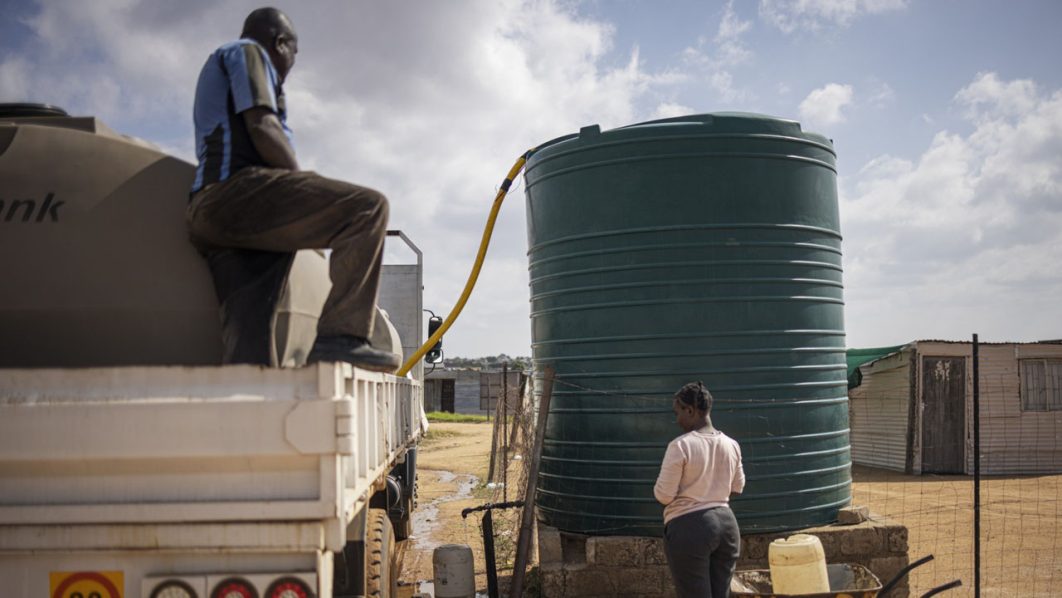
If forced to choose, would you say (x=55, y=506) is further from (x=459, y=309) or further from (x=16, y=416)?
(x=459, y=309)

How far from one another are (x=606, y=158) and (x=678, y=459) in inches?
111

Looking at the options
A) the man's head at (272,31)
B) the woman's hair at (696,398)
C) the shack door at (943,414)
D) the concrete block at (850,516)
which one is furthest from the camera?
the shack door at (943,414)

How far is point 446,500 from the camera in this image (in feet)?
47.3

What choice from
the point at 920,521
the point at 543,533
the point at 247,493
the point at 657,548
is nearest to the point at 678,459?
the point at 657,548

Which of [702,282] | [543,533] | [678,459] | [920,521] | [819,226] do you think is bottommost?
[920,521]

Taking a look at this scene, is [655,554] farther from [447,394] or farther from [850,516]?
[447,394]

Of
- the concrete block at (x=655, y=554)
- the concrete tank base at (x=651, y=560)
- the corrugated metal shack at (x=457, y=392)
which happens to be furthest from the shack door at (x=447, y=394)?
the concrete block at (x=655, y=554)

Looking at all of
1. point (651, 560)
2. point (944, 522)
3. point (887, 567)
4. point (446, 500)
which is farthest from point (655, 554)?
point (446, 500)

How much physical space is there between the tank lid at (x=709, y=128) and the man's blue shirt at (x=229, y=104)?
3900 millimetres

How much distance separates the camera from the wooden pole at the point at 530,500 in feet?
21.3

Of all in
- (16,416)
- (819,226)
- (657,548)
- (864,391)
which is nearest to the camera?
(16,416)

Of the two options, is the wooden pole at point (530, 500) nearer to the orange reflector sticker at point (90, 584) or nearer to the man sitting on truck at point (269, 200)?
the man sitting on truck at point (269, 200)

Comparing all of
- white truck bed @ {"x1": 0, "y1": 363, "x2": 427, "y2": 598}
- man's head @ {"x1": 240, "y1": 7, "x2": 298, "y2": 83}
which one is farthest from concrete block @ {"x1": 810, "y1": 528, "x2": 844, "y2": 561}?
man's head @ {"x1": 240, "y1": 7, "x2": 298, "y2": 83}

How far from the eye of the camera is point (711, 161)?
21.7ft
